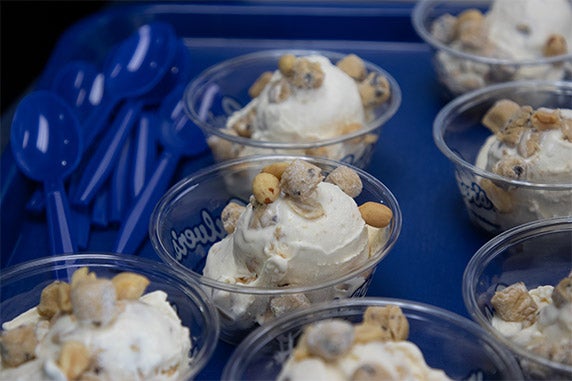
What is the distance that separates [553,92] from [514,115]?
0.22m

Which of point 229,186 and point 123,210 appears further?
point 123,210

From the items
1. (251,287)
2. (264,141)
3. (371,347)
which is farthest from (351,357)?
(264,141)

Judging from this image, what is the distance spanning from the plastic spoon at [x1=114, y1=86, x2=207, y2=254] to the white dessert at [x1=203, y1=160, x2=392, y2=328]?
11.8 inches

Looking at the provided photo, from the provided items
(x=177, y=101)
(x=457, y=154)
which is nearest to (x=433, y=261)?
(x=457, y=154)

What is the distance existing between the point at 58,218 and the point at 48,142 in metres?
0.22

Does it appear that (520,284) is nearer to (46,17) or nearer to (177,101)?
(177,101)

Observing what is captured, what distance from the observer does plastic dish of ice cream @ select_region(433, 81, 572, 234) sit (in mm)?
1431

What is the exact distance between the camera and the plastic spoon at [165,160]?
158cm

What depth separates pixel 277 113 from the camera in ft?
5.41

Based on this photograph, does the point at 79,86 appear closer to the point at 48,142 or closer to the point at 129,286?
the point at 48,142

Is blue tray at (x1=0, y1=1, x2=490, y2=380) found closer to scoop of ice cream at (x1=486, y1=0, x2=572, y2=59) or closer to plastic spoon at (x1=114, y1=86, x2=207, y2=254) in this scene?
plastic spoon at (x1=114, y1=86, x2=207, y2=254)

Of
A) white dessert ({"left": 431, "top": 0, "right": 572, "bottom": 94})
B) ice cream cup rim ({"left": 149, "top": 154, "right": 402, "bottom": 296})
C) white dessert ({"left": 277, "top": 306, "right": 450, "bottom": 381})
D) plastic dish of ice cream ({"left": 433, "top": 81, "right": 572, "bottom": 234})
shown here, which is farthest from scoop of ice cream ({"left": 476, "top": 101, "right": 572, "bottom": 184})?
white dessert ({"left": 277, "top": 306, "right": 450, "bottom": 381})

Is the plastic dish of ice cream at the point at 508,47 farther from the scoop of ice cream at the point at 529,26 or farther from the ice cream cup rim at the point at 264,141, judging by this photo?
the ice cream cup rim at the point at 264,141

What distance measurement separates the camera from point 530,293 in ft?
4.30
